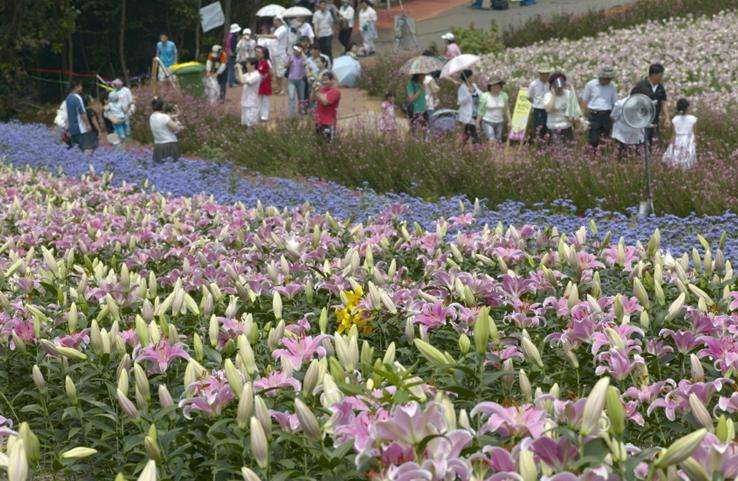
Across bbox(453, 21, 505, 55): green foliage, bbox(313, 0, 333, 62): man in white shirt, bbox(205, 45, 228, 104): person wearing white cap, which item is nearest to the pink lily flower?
bbox(205, 45, 228, 104): person wearing white cap

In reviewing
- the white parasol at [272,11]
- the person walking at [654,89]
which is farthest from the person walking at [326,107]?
the white parasol at [272,11]

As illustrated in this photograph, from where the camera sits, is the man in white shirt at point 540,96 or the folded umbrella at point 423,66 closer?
the man in white shirt at point 540,96

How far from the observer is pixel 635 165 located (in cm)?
1107

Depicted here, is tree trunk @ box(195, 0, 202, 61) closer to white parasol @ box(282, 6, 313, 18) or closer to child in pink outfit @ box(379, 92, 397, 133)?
white parasol @ box(282, 6, 313, 18)

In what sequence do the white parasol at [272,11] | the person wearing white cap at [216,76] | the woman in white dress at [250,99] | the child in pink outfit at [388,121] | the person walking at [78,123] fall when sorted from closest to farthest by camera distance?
the child in pink outfit at [388,121], the person walking at [78,123], the woman in white dress at [250,99], the person wearing white cap at [216,76], the white parasol at [272,11]

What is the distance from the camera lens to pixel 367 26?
25.1m

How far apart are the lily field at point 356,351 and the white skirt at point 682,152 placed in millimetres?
2321

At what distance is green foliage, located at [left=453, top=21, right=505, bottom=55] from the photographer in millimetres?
24406

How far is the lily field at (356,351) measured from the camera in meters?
2.62

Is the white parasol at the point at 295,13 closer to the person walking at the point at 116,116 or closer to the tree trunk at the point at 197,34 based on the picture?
the tree trunk at the point at 197,34

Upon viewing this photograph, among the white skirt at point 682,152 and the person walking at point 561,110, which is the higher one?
the person walking at point 561,110

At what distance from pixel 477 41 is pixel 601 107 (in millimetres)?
11811

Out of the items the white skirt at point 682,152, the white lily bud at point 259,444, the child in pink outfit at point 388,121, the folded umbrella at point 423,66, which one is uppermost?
the folded umbrella at point 423,66

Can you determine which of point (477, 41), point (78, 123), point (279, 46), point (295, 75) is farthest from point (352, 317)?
point (477, 41)
